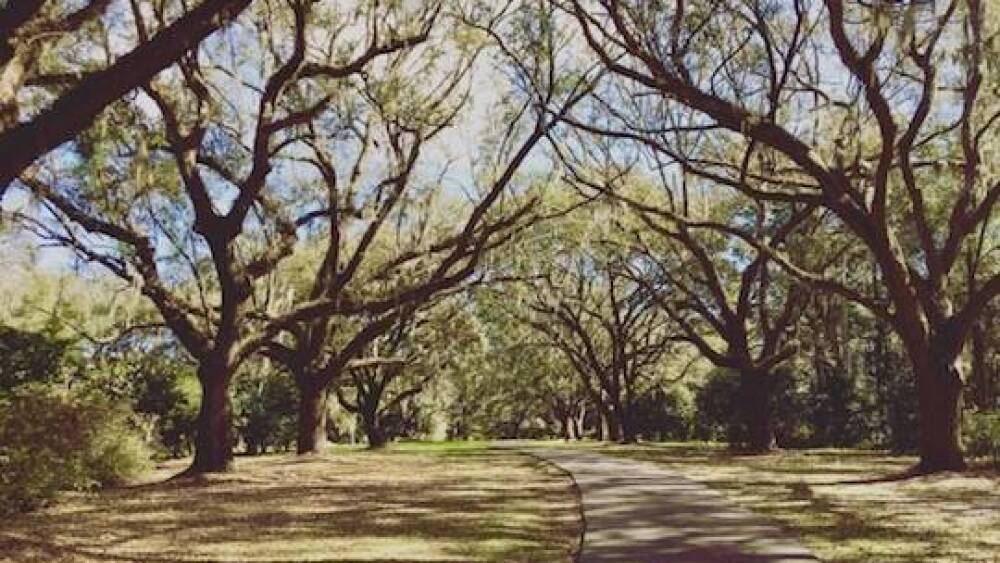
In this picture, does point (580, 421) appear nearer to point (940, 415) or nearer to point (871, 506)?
point (940, 415)

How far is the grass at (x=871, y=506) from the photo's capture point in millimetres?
8943

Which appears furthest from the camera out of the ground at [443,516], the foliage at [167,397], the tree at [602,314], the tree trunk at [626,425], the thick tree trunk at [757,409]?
the tree trunk at [626,425]

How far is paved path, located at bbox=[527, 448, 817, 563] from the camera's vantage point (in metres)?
8.55

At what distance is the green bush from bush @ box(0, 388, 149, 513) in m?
15.5

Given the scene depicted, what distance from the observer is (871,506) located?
39.6 ft

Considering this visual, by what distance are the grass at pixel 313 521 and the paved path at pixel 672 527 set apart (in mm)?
380

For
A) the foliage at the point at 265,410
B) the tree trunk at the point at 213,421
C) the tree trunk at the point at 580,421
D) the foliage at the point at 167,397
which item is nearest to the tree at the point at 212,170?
the tree trunk at the point at 213,421

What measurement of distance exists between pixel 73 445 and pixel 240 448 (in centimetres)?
2643

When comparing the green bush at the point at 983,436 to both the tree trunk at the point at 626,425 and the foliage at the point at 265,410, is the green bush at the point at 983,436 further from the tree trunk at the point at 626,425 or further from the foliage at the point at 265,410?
the foliage at the point at 265,410

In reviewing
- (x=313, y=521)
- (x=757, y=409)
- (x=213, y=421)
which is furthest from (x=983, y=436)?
(x=213, y=421)

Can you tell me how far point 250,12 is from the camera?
16.9 meters

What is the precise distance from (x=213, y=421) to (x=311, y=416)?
868 cm

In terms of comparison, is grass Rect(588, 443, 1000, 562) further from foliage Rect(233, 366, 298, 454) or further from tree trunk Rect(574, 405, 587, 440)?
tree trunk Rect(574, 405, 587, 440)

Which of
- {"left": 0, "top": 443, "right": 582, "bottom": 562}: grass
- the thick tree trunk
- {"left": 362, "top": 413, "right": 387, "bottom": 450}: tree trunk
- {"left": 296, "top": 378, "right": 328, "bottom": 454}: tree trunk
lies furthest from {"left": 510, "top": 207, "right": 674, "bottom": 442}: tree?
{"left": 0, "top": 443, "right": 582, "bottom": 562}: grass
